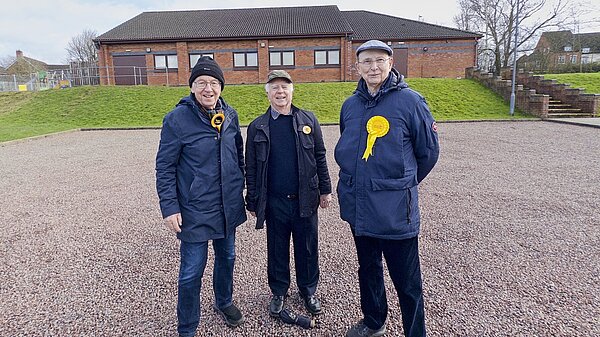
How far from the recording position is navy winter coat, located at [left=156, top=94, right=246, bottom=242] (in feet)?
8.33

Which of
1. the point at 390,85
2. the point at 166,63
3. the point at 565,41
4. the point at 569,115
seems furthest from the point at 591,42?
the point at 390,85

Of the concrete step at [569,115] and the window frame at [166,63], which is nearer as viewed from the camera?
the concrete step at [569,115]

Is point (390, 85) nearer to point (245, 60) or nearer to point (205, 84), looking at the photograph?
point (205, 84)

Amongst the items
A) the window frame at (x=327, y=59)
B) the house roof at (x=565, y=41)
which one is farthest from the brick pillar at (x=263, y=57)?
the house roof at (x=565, y=41)

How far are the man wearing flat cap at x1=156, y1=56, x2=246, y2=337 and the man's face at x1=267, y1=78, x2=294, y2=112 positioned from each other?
35cm

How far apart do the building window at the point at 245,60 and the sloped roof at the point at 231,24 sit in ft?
4.75

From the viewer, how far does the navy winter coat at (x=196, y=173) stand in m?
2.54

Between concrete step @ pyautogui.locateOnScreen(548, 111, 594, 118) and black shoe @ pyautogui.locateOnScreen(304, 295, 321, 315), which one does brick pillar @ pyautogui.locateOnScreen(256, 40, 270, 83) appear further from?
black shoe @ pyautogui.locateOnScreen(304, 295, 321, 315)

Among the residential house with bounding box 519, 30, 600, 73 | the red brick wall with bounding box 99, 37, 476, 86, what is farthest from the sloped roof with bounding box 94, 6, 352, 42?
the residential house with bounding box 519, 30, 600, 73

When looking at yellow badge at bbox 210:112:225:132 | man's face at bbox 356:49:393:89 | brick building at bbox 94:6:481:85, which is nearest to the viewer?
man's face at bbox 356:49:393:89

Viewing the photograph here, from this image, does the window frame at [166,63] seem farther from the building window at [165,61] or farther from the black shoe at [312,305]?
the black shoe at [312,305]

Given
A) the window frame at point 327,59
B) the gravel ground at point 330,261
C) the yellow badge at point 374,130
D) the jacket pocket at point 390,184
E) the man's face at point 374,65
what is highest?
the window frame at point 327,59

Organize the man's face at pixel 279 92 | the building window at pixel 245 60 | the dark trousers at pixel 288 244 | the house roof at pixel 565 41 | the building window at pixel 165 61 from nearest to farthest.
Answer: the man's face at pixel 279 92
the dark trousers at pixel 288 244
the building window at pixel 245 60
the building window at pixel 165 61
the house roof at pixel 565 41

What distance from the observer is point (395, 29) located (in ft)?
105
